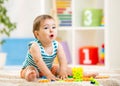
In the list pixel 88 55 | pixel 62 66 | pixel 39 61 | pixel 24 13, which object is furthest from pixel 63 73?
pixel 24 13

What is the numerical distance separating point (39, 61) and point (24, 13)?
1.92 metres

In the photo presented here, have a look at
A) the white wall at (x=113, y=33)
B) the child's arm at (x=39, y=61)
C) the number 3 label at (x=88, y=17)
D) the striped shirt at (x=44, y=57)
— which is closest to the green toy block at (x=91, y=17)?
the number 3 label at (x=88, y=17)

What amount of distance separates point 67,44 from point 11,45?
590 mm

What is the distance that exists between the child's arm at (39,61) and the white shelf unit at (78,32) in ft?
4.36

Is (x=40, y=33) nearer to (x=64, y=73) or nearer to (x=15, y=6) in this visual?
(x=64, y=73)

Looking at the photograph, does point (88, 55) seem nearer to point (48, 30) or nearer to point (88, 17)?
point (88, 17)

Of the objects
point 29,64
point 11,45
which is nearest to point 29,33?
point 11,45

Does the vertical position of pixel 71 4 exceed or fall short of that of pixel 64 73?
it exceeds it

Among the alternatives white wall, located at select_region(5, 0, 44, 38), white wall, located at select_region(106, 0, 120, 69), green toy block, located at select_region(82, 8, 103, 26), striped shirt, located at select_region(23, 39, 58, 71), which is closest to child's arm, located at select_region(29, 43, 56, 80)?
striped shirt, located at select_region(23, 39, 58, 71)

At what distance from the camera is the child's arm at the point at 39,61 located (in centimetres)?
175

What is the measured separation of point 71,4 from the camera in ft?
10.5

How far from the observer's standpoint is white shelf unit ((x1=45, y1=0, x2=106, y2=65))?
10.2 ft

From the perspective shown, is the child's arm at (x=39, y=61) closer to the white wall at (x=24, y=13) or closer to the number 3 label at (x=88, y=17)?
the number 3 label at (x=88, y=17)

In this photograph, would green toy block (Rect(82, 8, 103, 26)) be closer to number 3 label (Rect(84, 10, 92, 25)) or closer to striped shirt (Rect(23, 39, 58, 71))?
number 3 label (Rect(84, 10, 92, 25))
